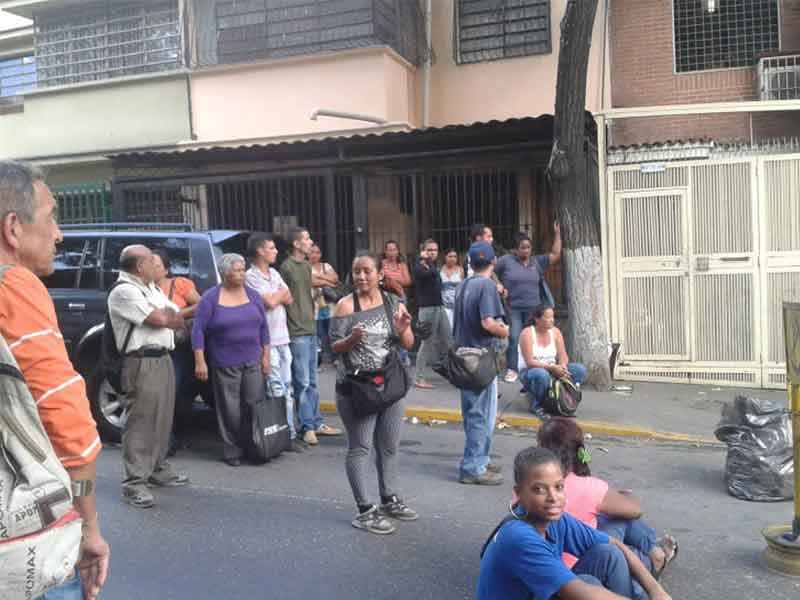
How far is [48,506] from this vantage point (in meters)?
1.79

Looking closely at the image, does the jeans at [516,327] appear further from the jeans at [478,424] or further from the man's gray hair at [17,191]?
the man's gray hair at [17,191]

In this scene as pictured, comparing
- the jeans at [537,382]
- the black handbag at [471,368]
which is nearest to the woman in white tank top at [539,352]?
the jeans at [537,382]

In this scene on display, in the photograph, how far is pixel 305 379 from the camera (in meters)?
7.07

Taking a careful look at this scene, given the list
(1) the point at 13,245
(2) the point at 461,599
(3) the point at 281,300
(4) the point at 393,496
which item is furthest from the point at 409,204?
(1) the point at 13,245

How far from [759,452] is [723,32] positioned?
28.4 feet

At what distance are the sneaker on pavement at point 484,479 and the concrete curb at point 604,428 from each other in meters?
1.93

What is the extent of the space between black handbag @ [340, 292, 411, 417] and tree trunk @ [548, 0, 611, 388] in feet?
15.2

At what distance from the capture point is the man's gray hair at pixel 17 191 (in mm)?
2096

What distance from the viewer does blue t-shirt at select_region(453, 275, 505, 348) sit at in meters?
5.78

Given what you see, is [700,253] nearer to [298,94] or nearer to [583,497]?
[298,94]

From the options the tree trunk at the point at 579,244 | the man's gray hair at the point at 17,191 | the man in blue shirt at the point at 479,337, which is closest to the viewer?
the man's gray hair at the point at 17,191

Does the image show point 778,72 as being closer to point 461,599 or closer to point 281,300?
point 281,300

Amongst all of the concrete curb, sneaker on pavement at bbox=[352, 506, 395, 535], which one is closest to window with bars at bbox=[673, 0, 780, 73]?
the concrete curb

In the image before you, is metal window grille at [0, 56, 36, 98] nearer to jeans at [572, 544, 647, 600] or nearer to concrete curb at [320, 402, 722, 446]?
concrete curb at [320, 402, 722, 446]
